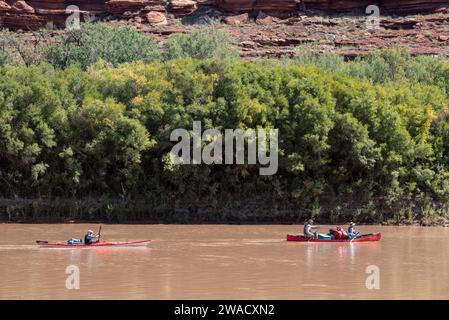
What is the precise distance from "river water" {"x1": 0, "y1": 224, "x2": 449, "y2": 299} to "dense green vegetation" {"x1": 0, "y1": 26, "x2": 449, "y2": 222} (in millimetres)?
3770

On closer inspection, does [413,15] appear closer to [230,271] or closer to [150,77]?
[150,77]

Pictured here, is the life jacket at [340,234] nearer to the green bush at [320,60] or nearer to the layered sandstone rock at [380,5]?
the green bush at [320,60]

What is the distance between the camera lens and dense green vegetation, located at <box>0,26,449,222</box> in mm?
54000

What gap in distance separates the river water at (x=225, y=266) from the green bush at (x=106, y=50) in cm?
2409

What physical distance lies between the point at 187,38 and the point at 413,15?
25102 millimetres

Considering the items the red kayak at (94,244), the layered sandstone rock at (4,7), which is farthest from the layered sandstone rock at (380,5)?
the red kayak at (94,244)

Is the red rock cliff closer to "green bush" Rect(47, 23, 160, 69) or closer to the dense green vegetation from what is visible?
"green bush" Rect(47, 23, 160, 69)

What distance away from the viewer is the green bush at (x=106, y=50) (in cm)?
7288

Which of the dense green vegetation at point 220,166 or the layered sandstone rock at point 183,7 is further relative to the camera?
the layered sandstone rock at point 183,7

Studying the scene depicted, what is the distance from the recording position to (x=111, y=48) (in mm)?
73750

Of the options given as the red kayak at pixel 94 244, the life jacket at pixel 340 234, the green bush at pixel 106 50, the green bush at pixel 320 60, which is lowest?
the life jacket at pixel 340 234

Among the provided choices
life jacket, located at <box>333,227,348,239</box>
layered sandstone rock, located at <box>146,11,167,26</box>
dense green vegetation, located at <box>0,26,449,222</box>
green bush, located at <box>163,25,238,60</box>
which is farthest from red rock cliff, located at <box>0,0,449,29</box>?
life jacket, located at <box>333,227,348,239</box>

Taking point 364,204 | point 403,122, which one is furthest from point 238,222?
point 403,122

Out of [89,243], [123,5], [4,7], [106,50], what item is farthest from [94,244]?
[4,7]
